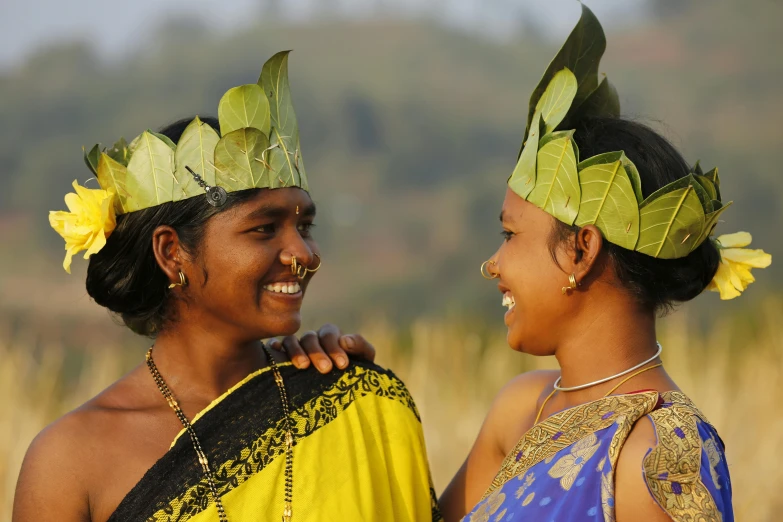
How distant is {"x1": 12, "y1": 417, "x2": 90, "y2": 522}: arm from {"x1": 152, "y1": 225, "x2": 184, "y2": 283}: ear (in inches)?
23.5

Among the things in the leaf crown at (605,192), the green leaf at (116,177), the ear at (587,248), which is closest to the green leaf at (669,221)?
the leaf crown at (605,192)

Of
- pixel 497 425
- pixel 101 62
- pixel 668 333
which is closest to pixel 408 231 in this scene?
pixel 101 62

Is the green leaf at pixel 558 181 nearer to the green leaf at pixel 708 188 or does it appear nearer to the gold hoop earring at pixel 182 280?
the green leaf at pixel 708 188

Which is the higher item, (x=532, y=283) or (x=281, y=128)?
(x=281, y=128)

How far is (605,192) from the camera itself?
283 cm

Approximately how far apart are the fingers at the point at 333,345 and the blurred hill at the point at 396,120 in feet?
30.0

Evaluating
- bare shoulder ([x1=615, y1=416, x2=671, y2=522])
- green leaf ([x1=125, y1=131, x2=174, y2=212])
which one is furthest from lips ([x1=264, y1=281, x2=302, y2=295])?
bare shoulder ([x1=615, y1=416, x2=671, y2=522])

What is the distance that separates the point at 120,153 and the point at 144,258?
367mm

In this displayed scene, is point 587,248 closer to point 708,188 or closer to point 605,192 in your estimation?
point 605,192

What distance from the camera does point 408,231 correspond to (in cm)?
1834

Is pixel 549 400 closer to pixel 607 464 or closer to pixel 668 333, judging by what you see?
pixel 607 464

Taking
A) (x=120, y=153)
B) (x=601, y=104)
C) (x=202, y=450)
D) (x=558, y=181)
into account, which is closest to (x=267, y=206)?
(x=120, y=153)

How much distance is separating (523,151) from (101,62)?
2170 centimetres

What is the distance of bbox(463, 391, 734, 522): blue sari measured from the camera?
2.50 meters
